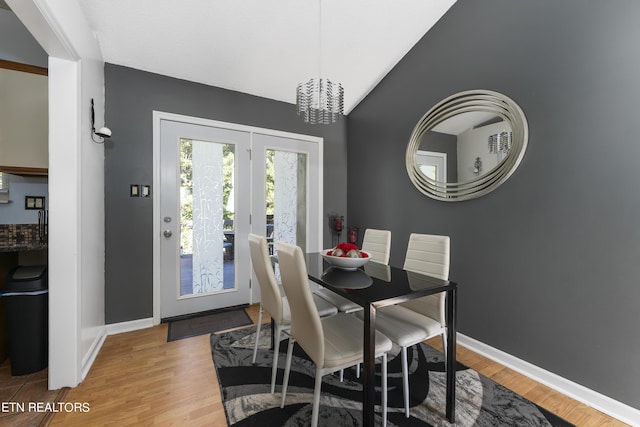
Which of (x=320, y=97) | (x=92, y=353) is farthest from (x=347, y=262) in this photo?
(x=92, y=353)

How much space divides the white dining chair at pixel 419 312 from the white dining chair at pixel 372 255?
215 millimetres

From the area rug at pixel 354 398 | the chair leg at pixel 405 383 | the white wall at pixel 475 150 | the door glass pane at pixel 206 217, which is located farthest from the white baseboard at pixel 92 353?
the white wall at pixel 475 150

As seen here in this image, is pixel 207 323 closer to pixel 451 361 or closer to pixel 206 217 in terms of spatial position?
A: pixel 206 217

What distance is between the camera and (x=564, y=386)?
179 cm

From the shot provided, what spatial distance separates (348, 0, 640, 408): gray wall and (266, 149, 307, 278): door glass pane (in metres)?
1.63

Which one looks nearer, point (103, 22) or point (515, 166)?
point (515, 166)

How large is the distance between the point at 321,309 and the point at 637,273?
1.84 metres

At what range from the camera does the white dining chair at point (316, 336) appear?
1.27m

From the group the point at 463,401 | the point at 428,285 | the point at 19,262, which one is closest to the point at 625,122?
the point at 428,285

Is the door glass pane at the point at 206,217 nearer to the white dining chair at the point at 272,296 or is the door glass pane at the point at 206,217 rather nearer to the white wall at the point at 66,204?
the white wall at the point at 66,204

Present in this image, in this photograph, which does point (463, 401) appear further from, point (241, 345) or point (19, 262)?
point (19, 262)

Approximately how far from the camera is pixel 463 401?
5.47 feet

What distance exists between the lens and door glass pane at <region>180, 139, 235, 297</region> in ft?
9.42

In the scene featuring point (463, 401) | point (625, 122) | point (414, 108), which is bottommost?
point (463, 401)
